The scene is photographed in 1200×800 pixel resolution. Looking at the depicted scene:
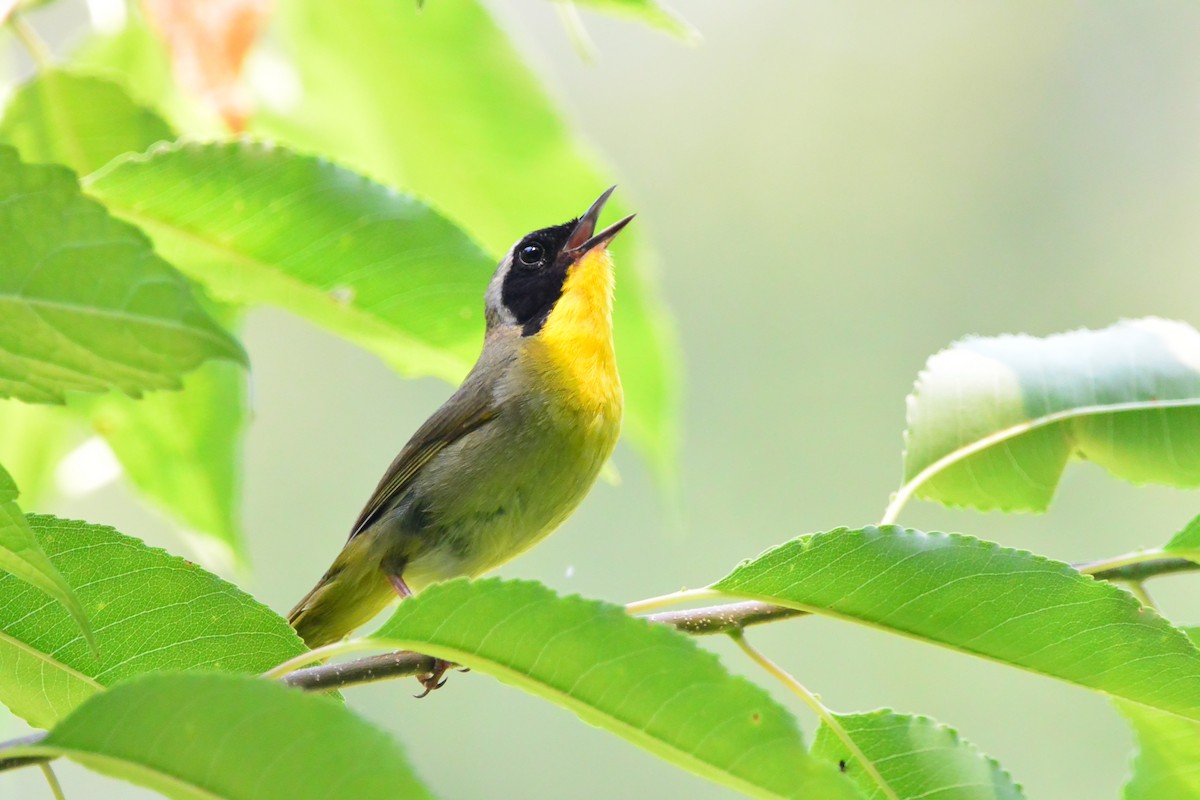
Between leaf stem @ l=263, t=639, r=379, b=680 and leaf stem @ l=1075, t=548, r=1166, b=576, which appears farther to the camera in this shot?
leaf stem @ l=1075, t=548, r=1166, b=576

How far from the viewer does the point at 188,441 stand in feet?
8.95

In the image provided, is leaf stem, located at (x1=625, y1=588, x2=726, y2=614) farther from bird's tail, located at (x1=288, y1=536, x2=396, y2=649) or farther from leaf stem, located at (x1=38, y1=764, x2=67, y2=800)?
bird's tail, located at (x1=288, y1=536, x2=396, y2=649)

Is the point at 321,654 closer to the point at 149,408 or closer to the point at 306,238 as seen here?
the point at 306,238

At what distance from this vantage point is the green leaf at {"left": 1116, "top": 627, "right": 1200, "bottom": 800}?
1913 mm

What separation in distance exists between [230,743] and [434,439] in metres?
2.26

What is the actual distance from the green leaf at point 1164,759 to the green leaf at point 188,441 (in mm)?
1826

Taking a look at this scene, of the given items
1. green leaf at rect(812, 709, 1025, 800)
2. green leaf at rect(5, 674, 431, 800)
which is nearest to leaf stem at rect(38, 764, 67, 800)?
green leaf at rect(5, 674, 431, 800)

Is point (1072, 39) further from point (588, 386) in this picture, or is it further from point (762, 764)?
point (762, 764)

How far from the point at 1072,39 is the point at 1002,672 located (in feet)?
19.2

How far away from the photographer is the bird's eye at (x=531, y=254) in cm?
402

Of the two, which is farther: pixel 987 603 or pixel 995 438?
pixel 995 438

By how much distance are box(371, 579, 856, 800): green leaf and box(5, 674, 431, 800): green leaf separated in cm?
31

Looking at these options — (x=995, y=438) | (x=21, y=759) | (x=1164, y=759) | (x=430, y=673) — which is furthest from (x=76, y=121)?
(x=1164, y=759)

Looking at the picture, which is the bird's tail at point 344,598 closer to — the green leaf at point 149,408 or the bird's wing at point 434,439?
the bird's wing at point 434,439
